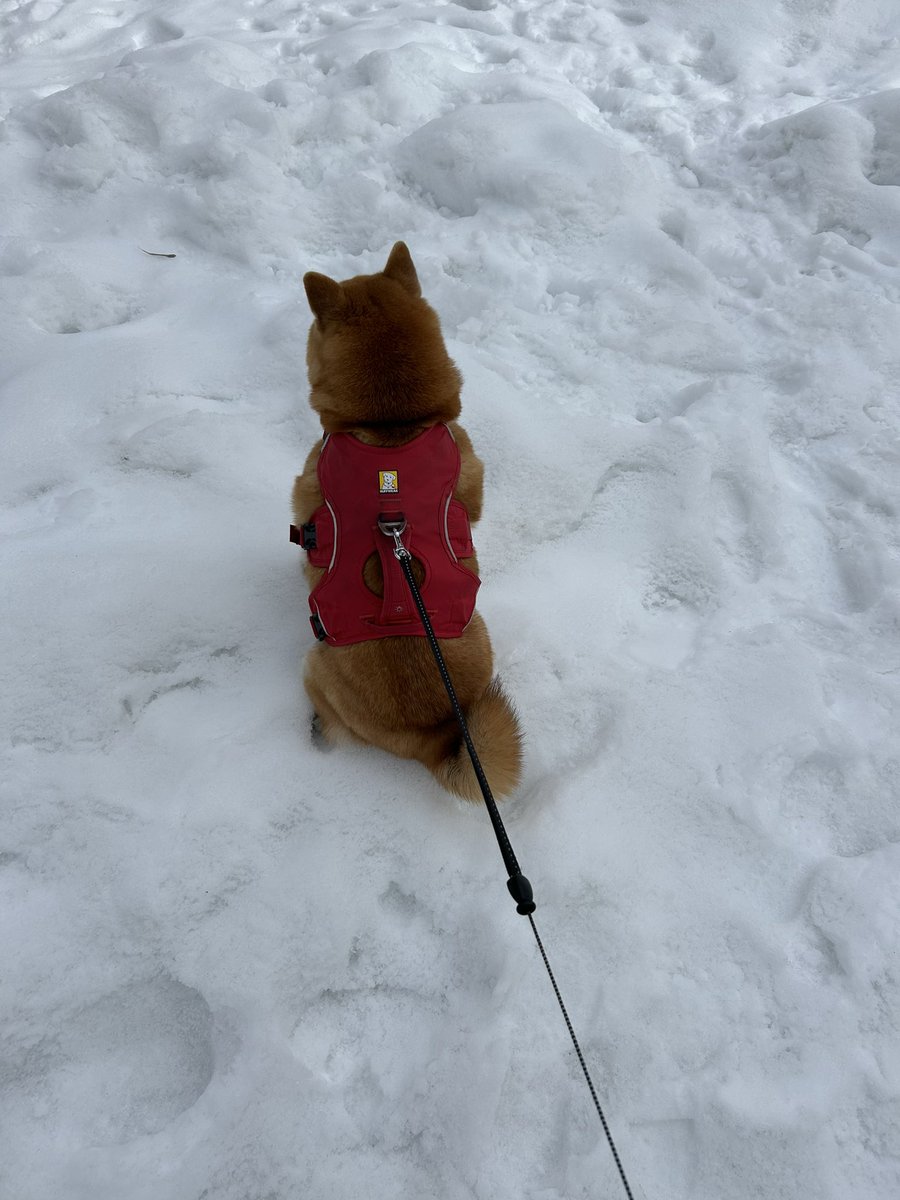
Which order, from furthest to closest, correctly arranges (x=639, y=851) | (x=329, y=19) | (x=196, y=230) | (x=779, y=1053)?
(x=329, y=19) → (x=196, y=230) → (x=639, y=851) → (x=779, y=1053)

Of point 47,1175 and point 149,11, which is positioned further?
point 149,11

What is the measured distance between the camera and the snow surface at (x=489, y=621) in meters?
1.57

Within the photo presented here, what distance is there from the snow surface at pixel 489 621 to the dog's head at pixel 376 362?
75 cm

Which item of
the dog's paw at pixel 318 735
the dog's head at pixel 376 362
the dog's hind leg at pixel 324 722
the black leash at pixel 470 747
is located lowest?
the dog's paw at pixel 318 735

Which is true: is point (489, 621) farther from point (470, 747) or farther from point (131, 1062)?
point (131, 1062)

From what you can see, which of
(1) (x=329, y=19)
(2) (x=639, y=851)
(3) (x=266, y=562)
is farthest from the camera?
(1) (x=329, y=19)

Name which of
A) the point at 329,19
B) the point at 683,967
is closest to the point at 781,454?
the point at 683,967

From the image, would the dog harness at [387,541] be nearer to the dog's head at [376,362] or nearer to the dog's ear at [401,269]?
the dog's head at [376,362]

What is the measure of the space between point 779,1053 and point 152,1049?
1549mm

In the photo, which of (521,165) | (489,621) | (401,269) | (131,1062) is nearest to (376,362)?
(401,269)

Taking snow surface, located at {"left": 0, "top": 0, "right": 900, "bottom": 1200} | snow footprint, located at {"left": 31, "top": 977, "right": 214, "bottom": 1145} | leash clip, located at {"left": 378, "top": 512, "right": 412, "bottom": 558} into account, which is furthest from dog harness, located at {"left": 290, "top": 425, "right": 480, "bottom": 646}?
snow footprint, located at {"left": 31, "top": 977, "right": 214, "bottom": 1145}

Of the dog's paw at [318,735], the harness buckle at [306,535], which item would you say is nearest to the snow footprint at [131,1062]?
the dog's paw at [318,735]

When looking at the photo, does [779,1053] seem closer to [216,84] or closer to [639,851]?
[639,851]

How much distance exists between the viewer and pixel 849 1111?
4.96 ft
